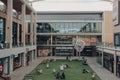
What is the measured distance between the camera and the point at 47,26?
75250mm

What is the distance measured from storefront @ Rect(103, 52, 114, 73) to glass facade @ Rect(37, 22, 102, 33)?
96.9ft

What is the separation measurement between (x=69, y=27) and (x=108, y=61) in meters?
35.4

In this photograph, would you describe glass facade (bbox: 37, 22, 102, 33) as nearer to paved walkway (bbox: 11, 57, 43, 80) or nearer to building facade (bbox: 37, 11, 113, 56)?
building facade (bbox: 37, 11, 113, 56)

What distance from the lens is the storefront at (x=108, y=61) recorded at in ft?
123

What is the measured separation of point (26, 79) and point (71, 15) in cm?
4966

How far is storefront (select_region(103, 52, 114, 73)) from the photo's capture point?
123 feet

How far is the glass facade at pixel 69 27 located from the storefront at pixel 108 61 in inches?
1163

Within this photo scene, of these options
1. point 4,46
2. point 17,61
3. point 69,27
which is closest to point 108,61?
point 17,61

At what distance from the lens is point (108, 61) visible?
4081 centimetres

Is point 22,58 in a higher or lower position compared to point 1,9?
lower

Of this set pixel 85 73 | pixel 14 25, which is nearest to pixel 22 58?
pixel 14 25

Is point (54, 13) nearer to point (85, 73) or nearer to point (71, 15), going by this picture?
point (71, 15)

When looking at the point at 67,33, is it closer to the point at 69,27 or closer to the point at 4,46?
the point at 69,27

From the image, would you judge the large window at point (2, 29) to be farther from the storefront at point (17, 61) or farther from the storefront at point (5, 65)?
the storefront at point (5, 65)
